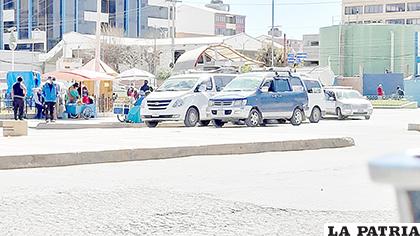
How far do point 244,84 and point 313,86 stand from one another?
5140 millimetres

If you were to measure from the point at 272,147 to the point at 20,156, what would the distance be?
5.49m

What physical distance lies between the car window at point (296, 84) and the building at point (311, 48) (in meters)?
71.5

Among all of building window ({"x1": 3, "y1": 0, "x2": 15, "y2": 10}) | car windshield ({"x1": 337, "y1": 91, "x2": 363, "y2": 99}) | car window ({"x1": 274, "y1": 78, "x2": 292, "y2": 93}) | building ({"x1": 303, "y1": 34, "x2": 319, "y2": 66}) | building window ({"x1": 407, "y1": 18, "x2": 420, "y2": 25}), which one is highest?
building window ({"x1": 407, "y1": 18, "x2": 420, "y2": 25})

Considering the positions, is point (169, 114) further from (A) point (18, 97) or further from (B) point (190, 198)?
(B) point (190, 198)

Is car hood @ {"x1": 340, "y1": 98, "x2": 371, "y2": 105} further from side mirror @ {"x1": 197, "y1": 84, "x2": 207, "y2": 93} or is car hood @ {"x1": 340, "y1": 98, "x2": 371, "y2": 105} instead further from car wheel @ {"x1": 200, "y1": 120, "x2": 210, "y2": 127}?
side mirror @ {"x1": 197, "y1": 84, "x2": 207, "y2": 93}

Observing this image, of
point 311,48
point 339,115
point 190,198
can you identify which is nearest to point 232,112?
point 339,115

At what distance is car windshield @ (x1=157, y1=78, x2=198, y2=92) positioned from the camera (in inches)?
990

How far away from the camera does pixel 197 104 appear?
24.9m

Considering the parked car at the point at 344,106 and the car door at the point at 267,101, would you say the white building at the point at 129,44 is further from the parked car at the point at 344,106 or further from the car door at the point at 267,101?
the car door at the point at 267,101

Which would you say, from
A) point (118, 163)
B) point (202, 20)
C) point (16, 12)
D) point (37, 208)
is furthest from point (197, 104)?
point (202, 20)

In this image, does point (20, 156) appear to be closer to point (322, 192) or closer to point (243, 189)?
point (243, 189)

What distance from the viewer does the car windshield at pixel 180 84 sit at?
25156mm

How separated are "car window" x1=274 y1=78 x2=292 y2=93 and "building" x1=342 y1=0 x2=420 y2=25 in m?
97.0

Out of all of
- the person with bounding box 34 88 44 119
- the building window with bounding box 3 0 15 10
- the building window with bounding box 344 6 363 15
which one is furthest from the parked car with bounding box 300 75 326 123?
the building window with bounding box 344 6 363 15
